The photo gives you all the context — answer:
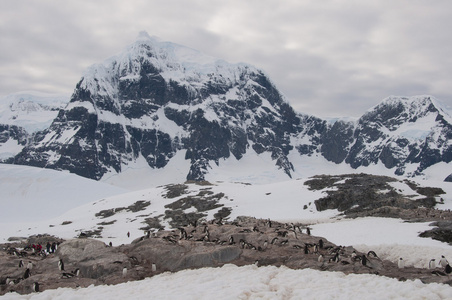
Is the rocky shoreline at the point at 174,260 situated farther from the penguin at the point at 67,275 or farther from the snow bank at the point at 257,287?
the snow bank at the point at 257,287

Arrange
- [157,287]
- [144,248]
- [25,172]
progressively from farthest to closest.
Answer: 1. [25,172]
2. [144,248]
3. [157,287]

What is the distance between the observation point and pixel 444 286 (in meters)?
16.8

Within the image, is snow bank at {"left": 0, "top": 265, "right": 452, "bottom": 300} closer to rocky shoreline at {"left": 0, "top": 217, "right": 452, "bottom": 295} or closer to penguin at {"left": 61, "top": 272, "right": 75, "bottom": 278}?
rocky shoreline at {"left": 0, "top": 217, "right": 452, "bottom": 295}

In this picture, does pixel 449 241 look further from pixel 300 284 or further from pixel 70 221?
pixel 70 221

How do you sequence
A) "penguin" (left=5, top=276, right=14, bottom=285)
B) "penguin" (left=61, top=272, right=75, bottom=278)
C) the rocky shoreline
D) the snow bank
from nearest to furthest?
the snow bank → the rocky shoreline → "penguin" (left=5, top=276, right=14, bottom=285) → "penguin" (left=61, top=272, right=75, bottom=278)

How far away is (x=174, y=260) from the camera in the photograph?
24.5 m

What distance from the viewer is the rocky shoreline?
2189 centimetres

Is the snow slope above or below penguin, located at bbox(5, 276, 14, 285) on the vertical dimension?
above

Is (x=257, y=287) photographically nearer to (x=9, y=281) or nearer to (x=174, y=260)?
(x=174, y=260)

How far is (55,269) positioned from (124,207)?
70.9 meters

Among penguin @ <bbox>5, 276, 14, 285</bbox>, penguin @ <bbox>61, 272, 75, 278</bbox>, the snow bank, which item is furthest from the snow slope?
the snow bank

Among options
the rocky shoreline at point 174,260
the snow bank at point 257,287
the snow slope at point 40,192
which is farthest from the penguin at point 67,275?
the snow slope at point 40,192

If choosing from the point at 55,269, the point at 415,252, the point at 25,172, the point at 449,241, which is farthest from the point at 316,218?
the point at 25,172

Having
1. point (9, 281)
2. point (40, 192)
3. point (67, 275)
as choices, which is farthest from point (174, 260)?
point (40, 192)
